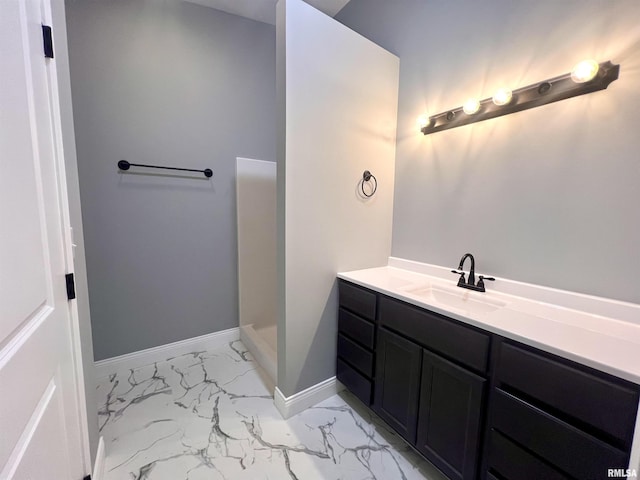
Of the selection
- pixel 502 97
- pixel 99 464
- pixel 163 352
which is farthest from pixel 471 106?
pixel 163 352

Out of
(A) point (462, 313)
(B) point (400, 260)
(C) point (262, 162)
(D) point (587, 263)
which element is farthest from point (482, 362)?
(C) point (262, 162)

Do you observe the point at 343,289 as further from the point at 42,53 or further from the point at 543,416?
the point at 42,53

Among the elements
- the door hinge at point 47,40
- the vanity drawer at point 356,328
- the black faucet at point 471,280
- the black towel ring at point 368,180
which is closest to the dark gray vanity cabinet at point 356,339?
the vanity drawer at point 356,328

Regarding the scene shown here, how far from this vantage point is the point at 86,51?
1800 mm

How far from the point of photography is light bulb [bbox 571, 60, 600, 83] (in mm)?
1105

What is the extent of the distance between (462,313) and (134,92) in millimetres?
2602

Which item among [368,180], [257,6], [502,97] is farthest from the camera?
[257,6]

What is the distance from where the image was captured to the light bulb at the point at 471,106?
151 cm

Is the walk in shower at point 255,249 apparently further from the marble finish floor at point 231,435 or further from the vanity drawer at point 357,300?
the vanity drawer at point 357,300

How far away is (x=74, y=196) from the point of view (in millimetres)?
1134

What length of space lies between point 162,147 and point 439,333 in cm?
234

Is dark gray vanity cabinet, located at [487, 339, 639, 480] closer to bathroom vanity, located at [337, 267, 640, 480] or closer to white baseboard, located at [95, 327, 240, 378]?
bathroom vanity, located at [337, 267, 640, 480]

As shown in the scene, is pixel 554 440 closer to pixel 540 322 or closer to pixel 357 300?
pixel 540 322

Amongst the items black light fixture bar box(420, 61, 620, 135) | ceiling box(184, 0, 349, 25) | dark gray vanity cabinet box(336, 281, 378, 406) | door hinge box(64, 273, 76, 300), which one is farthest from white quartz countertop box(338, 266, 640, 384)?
ceiling box(184, 0, 349, 25)
